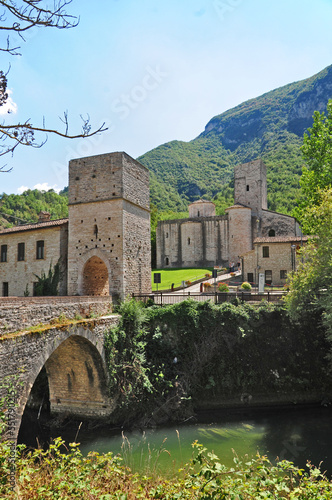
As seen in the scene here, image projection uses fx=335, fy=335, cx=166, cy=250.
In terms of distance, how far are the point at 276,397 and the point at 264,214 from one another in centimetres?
3652

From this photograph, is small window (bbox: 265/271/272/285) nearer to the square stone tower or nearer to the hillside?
the square stone tower

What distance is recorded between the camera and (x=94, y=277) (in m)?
21.2

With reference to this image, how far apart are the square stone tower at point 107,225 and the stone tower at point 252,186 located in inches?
1373

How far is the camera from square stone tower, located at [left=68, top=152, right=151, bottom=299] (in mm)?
18875

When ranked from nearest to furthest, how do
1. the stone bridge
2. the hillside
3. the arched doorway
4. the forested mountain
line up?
the stone bridge, the arched doorway, the forested mountain, the hillside

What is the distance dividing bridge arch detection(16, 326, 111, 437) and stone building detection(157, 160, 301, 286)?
36.3 m

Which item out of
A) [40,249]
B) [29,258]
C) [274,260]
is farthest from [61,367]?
[274,260]

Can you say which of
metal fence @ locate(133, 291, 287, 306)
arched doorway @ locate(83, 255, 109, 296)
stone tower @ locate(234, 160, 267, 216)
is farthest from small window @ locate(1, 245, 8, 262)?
stone tower @ locate(234, 160, 267, 216)

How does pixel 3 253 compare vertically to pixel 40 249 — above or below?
below

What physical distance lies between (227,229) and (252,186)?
334 inches

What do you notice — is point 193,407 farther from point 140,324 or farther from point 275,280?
point 275,280

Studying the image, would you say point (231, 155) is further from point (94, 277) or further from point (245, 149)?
point (94, 277)

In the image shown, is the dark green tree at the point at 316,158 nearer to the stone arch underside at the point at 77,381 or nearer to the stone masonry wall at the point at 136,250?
the stone masonry wall at the point at 136,250

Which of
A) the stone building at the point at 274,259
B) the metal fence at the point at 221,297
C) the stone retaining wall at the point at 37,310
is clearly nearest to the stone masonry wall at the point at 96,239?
the metal fence at the point at 221,297
